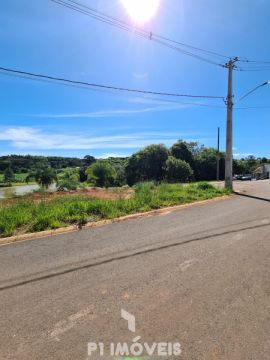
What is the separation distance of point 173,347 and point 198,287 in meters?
1.51

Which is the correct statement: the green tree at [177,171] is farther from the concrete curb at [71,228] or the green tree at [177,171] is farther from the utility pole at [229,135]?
the concrete curb at [71,228]

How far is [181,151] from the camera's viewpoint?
65.5 metres

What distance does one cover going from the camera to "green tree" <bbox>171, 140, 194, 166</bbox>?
6506 cm

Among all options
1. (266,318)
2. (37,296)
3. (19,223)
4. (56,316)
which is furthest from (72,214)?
(266,318)

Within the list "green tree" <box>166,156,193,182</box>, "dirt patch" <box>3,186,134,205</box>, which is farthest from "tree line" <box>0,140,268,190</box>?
"dirt patch" <box>3,186,134,205</box>

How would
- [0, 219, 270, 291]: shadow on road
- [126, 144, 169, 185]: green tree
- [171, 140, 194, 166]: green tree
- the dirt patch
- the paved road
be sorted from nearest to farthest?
the paved road, [0, 219, 270, 291]: shadow on road, the dirt patch, [126, 144, 169, 185]: green tree, [171, 140, 194, 166]: green tree

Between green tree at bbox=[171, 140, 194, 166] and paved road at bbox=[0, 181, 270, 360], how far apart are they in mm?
57650

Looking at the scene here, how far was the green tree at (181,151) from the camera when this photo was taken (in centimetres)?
6506

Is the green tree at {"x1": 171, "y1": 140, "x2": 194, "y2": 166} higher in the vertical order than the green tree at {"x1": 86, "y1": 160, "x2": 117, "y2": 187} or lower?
higher

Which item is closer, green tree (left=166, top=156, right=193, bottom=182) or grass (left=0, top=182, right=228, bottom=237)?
grass (left=0, top=182, right=228, bottom=237)

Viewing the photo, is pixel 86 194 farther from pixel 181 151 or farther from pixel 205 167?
pixel 205 167

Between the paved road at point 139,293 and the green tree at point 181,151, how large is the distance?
5765 cm

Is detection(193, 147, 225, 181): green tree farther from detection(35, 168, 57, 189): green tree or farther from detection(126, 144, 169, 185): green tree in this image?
detection(35, 168, 57, 189): green tree

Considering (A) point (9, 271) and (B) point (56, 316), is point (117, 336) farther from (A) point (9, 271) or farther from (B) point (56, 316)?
(A) point (9, 271)
